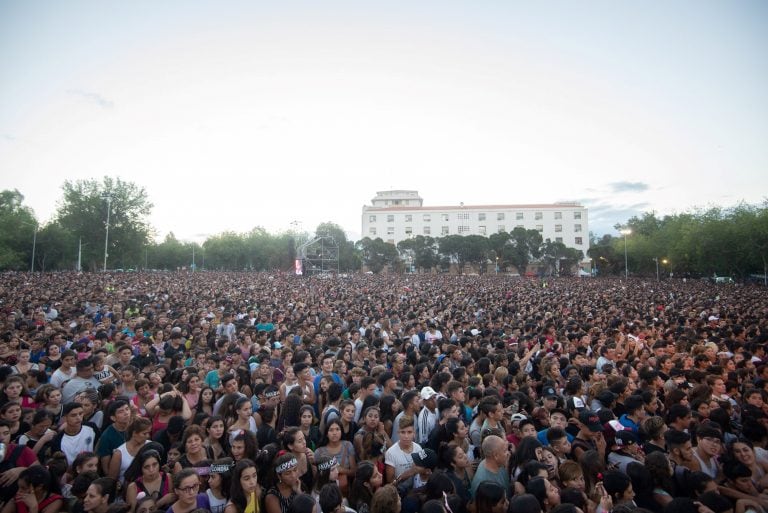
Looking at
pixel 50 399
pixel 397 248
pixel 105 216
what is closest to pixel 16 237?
pixel 105 216

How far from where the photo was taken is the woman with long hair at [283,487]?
3297mm

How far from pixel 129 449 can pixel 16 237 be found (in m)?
68.0

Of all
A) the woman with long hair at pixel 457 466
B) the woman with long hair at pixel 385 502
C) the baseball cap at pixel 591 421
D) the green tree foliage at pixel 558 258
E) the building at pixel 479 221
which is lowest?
the woman with long hair at pixel 457 466

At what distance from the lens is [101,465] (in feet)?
13.0

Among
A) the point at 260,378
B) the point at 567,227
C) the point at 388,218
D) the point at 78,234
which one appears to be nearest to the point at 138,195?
the point at 78,234

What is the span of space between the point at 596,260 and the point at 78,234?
7632cm

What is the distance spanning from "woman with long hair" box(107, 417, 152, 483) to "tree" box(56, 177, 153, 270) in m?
57.6

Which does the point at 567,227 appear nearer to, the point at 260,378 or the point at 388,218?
the point at 388,218

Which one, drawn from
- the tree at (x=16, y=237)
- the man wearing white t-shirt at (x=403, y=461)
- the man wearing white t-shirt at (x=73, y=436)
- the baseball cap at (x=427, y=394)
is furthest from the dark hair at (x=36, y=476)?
the tree at (x=16, y=237)

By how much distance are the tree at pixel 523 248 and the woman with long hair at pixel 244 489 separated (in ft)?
216

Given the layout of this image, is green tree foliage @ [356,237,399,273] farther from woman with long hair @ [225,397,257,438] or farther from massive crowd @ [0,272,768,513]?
woman with long hair @ [225,397,257,438]

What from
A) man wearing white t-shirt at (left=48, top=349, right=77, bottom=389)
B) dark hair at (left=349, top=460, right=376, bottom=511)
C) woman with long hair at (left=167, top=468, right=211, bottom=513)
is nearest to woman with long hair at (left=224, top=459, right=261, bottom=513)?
woman with long hair at (left=167, top=468, right=211, bottom=513)

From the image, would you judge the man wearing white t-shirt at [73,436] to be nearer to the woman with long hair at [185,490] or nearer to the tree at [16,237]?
the woman with long hair at [185,490]

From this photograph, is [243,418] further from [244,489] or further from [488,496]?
[488,496]
